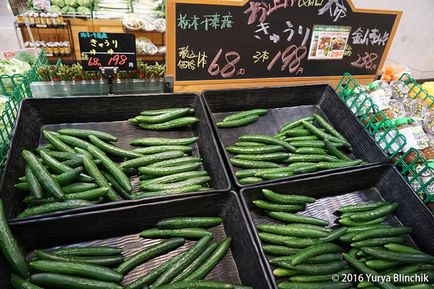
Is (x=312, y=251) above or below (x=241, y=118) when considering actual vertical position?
below

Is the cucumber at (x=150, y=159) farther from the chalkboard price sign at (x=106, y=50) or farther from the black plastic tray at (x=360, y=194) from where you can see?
the chalkboard price sign at (x=106, y=50)

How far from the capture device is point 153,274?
188cm

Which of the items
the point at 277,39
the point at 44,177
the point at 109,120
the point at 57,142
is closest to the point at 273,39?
the point at 277,39

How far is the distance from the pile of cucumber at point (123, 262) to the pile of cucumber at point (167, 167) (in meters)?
0.25

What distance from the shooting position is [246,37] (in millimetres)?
2832

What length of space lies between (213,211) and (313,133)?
1.38 metres

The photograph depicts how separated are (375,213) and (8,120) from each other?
3110mm

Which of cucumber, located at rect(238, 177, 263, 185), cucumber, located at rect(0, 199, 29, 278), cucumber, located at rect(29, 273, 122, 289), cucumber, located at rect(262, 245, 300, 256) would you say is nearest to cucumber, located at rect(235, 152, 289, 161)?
cucumber, located at rect(238, 177, 263, 185)

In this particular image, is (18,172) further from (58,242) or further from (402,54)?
(402,54)

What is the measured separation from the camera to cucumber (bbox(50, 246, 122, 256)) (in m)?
1.92

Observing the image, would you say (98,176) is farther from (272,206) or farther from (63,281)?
(272,206)

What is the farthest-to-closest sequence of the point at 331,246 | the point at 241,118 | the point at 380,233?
the point at 241,118 < the point at 380,233 < the point at 331,246

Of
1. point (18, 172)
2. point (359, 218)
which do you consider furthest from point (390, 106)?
point (18, 172)

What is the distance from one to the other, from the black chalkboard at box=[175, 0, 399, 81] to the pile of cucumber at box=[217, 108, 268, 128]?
0.39 m
